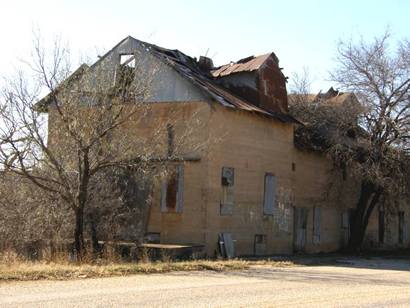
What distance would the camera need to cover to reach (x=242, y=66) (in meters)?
28.0

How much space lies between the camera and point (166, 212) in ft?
79.6

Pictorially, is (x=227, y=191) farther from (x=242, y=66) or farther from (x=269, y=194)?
(x=242, y=66)

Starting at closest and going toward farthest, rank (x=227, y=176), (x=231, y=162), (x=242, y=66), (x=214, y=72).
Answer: (x=227, y=176)
(x=231, y=162)
(x=242, y=66)
(x=214, y=72)

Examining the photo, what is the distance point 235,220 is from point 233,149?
283 cm

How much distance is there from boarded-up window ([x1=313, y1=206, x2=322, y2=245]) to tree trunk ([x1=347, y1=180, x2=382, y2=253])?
1.75 metres

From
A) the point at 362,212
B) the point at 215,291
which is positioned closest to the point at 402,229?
the point at 362,212

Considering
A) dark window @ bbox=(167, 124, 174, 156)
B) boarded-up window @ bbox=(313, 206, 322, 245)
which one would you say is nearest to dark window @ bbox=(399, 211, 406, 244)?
boarded-up window @ bbox=(313, 206, 322, 245)

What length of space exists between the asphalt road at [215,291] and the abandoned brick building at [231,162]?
23.7ft

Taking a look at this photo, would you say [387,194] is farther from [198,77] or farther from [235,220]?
[198,77]

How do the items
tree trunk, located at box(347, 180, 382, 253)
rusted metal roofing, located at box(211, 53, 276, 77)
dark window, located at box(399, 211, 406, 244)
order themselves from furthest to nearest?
dark window, located at box(399, 211, 406, 244) < tree trunk, located at box(347, 180, 382, 253) < rusted metal roofing, located at box(211, 53, 276, 77)

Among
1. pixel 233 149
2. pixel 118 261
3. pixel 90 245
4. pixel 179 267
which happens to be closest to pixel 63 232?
pixel 90 245

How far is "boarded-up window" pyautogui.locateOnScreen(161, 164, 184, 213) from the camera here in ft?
79.0

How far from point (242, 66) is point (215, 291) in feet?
55.9

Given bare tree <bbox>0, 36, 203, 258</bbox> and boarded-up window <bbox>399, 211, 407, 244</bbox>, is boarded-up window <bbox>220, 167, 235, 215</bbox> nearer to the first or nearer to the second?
bare tree <bbox>0, 36, 203, 258</bbox>
